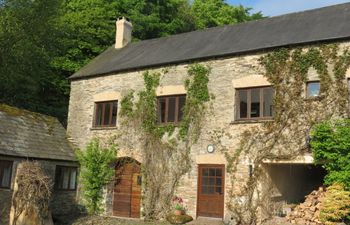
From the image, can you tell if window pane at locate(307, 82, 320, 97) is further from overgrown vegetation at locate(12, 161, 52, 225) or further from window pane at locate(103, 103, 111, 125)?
overgrown vegetation at locate(12, 161, 52, 225)

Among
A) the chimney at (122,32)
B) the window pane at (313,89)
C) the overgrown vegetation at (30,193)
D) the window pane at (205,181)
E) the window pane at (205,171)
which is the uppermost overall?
the chimney at (122,32)

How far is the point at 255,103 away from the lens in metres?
14.5

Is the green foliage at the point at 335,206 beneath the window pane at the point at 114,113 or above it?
beneath

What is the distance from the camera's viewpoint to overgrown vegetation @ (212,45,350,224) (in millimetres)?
12953

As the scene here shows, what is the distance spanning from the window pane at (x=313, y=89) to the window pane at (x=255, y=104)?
1775 millimetres

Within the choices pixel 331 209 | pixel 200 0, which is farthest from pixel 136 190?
pixel 200 0

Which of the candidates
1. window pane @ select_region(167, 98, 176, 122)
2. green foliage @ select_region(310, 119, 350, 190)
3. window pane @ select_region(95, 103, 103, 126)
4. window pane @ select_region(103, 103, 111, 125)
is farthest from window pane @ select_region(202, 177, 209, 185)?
window pane @ select_region(95, 103, 103, 126)

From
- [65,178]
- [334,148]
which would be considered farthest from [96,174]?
[334,148]

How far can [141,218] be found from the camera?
16391 mm

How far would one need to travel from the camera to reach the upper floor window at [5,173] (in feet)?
49.1

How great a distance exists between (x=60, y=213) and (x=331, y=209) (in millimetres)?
11129

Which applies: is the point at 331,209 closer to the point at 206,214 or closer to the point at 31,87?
the point at 206,214

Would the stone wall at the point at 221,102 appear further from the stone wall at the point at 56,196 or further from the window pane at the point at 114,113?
the stone wall at the point at 56,196

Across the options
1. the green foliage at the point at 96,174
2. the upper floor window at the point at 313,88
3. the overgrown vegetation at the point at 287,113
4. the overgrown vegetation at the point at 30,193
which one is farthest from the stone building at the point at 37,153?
the upper floor window at the point at 313,88
